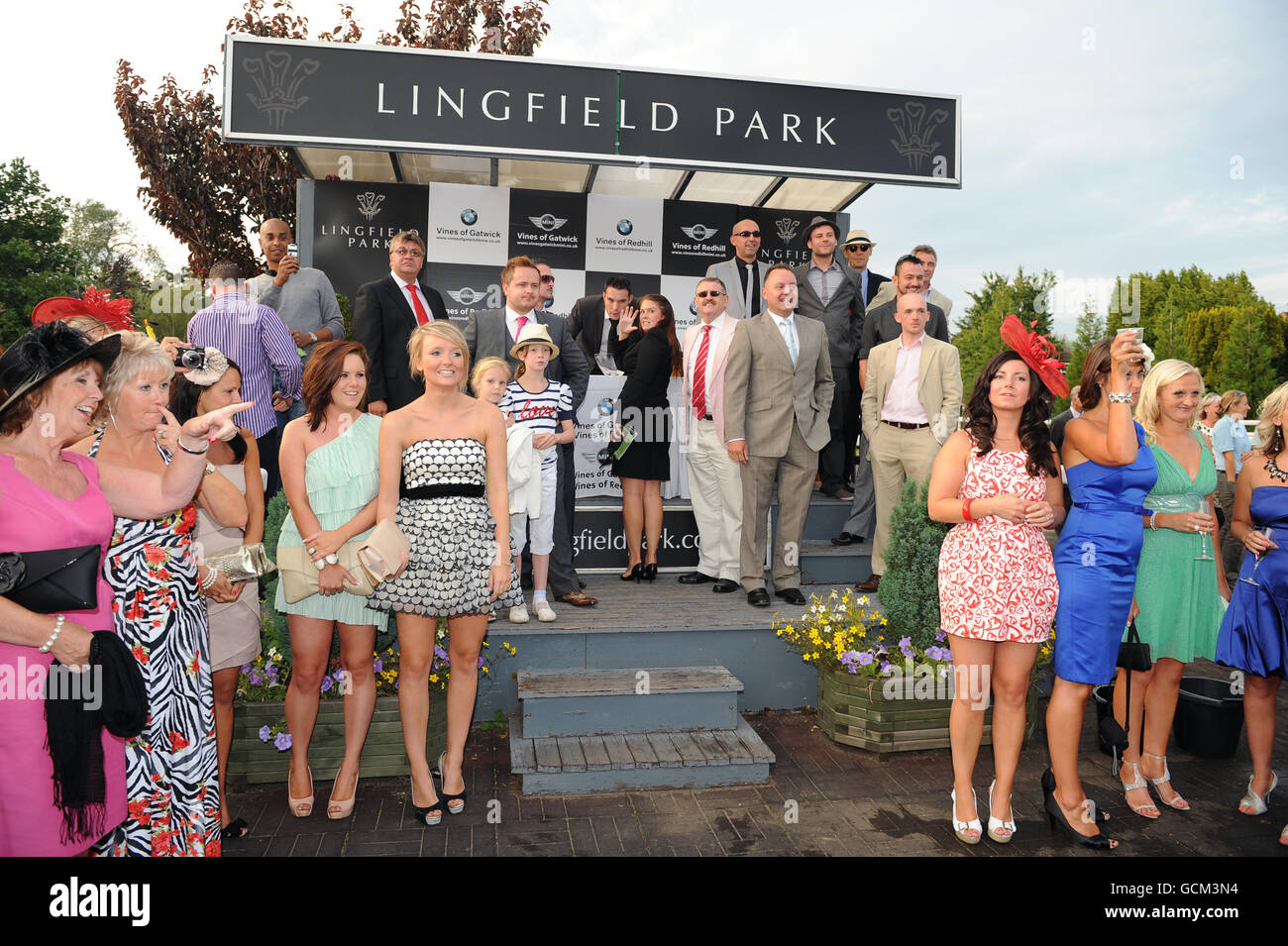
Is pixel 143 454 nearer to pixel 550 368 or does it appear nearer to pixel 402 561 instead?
pixel 402 561

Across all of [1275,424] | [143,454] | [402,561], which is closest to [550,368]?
[402,561]

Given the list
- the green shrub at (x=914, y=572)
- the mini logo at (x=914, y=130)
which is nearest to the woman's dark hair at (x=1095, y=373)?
the green shrub at (x=914, y=572)

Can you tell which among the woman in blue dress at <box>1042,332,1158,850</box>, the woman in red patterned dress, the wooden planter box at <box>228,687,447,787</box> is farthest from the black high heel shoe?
the wooden planter box at <box>228,687,447,787</box>

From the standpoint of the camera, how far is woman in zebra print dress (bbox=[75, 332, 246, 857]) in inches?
108

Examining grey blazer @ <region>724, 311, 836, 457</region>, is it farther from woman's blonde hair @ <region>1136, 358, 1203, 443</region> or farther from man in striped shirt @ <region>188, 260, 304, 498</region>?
man in striped shirt @ <region>188, 260, 304, 498</region>

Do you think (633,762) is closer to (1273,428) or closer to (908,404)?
(908,404)

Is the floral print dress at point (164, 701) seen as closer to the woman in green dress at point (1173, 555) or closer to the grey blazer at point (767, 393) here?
the grey blazer at point (767, 393)

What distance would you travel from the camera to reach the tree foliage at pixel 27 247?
116 feet

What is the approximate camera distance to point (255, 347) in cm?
538

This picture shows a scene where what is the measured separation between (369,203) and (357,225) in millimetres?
265

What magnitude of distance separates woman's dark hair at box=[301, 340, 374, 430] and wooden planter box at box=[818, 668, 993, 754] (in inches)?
133

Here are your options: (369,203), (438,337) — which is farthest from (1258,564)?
(369,203)

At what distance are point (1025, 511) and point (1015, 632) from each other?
54cm

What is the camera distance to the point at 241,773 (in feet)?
13.9
